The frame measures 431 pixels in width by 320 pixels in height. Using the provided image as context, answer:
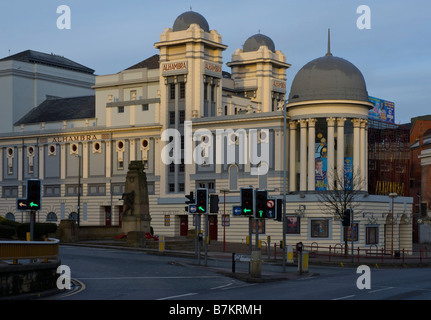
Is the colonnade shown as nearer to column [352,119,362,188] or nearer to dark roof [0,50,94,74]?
column [352,119,362,188]

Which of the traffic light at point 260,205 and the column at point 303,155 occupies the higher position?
the column at point 303,155

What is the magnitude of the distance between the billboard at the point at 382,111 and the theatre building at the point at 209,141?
1158 centimetres

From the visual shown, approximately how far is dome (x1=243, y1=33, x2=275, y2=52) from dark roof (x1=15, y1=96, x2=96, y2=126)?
794 inches

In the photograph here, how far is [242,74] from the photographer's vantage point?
336 feet

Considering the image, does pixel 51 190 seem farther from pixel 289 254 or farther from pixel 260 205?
pixel 260 205

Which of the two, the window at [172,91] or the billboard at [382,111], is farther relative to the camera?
the billboard at [382,111]

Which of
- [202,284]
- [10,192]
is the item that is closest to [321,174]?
[10,192]

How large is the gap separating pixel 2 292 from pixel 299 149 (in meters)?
54.5

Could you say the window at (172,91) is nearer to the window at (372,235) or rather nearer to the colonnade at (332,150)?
the colonnade at (332,150)
